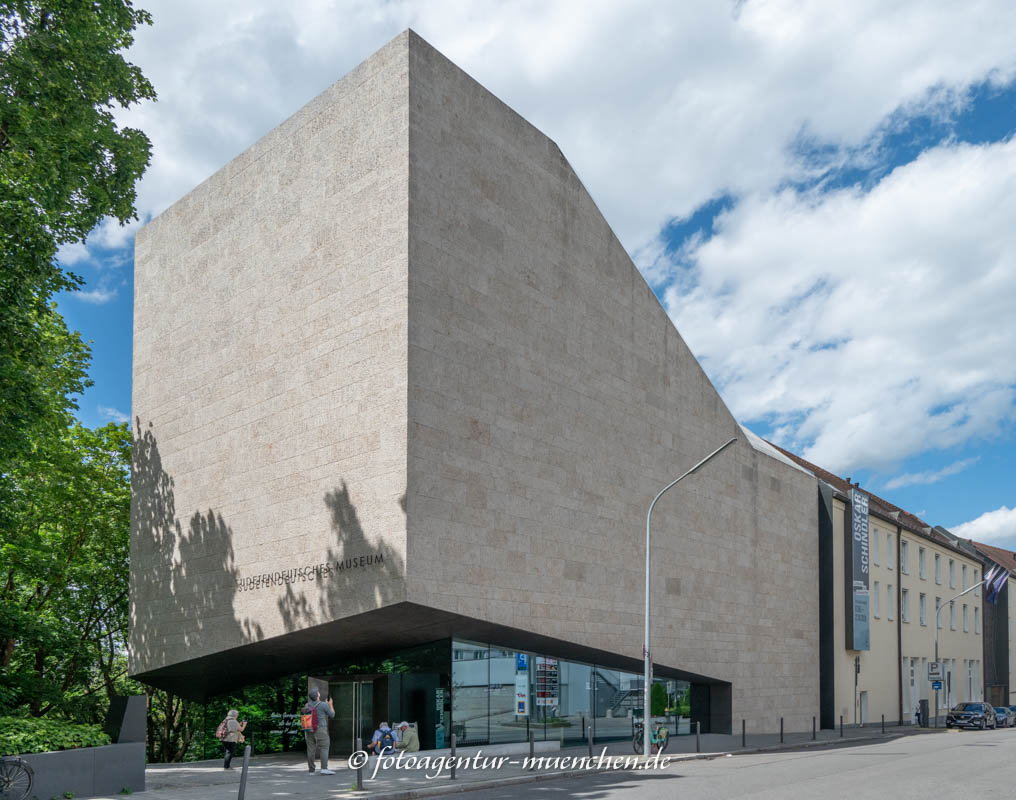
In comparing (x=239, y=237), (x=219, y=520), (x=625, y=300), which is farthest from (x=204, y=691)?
(x=625, y=300)

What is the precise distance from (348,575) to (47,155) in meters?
11.1

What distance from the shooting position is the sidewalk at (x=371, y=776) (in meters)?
17.5

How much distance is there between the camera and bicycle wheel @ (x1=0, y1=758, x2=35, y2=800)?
48.3 ft

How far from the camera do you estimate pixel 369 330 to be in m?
23.7

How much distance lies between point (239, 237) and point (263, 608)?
10.8 meters

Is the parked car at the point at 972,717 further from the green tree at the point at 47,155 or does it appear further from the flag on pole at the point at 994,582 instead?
the green tree at the point at 47,155

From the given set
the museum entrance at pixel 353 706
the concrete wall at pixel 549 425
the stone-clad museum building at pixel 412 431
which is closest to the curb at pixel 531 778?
the concrete wall at pixel 549 425

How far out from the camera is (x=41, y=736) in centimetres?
1617

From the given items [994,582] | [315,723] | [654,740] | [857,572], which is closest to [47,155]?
[315,723]

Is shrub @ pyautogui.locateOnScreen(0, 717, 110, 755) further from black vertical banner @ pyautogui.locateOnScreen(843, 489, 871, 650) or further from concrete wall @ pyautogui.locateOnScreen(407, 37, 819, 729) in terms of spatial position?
black vertical banner @ pyautogui.locateOnScreen(843, 489, 871, 650)

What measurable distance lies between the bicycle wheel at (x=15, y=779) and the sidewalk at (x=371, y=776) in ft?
6.34

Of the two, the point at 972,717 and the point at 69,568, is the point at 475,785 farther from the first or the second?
the point at 972,717

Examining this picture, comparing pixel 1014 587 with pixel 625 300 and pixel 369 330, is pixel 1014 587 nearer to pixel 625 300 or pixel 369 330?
pixel 625 300

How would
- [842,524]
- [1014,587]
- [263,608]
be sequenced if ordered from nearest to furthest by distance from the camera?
[263,608], [842,524], [1014,587]
